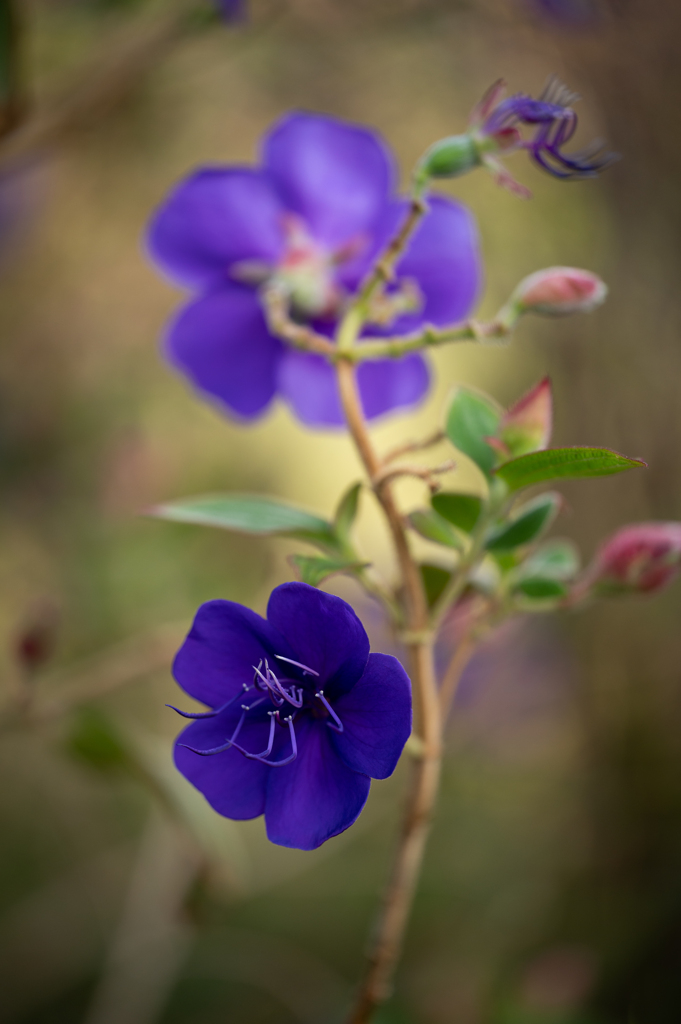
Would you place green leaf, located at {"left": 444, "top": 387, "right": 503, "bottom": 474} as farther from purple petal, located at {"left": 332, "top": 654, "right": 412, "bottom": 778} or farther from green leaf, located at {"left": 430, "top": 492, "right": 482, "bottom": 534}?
purple petal, located at {"left": 332, "top": 654, "right": 412, "bottom": 778}

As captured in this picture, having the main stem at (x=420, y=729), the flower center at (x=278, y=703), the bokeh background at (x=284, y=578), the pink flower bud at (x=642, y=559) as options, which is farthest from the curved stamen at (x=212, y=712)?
the bokeh background at (x=284, y=578)

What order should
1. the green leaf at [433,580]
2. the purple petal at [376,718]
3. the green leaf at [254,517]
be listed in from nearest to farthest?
the purple petal at [376,718]
the green leaf at [254,517]
the green leaf at [433,580]

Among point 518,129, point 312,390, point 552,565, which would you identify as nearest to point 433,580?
point 552,565

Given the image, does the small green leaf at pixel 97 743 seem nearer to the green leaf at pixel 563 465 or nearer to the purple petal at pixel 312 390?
the purple petal at pixel 312 390

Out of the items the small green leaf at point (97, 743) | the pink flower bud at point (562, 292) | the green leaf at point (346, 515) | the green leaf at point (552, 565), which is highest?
the pink flower bud at point (562, 292)

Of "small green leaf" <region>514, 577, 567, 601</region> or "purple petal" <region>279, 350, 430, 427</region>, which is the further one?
"purple petal" <region>279, 350, 430, 427</region>

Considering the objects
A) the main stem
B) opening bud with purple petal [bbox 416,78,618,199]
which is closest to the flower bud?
opening bud with purple petal [bbox 416,78,618,199]

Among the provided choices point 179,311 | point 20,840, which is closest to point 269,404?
point 179,311
